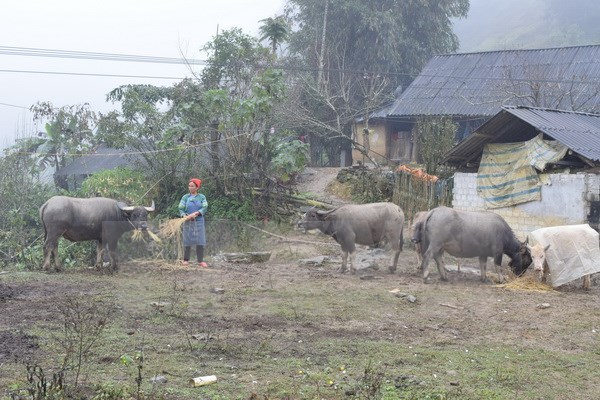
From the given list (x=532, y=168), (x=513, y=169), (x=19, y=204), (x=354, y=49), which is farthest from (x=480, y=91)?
(x=19, y=204)

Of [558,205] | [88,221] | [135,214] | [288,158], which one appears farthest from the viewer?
[288,158]

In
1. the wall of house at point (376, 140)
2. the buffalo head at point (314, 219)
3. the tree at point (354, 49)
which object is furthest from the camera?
the tree at point (354, 49)

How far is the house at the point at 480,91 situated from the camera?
2691 cm

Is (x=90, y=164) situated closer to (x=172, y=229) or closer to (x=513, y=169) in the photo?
(x=172, y=229)

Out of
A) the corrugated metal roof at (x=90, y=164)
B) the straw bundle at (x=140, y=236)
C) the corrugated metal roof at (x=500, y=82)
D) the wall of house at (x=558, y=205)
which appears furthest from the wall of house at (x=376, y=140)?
the straw bundle at (x=140, y=236)

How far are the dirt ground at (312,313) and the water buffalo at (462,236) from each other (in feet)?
1.60

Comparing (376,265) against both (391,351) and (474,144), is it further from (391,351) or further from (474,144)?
(391,351)

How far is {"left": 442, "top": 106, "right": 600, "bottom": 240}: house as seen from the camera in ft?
51.5

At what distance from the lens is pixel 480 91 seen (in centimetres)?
2931

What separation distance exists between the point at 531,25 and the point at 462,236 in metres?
72.4

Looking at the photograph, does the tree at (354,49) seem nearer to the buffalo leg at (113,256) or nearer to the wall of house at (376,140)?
the wall of house at (376,140)

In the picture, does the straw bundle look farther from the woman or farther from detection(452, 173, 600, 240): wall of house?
detection(452, 173, 600, 240): wall of house

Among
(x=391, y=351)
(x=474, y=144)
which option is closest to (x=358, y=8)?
(x=474, y=144)

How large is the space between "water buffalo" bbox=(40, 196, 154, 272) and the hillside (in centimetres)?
5106
